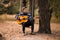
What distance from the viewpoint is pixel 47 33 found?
385 inches

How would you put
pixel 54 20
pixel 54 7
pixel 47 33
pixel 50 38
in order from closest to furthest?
1. pixel 50 38
2. pixel 47 33
3. pixel 54 7
4. pixel 54 20

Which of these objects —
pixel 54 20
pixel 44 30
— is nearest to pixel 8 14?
pixel 54 20

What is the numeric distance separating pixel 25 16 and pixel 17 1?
13922mm

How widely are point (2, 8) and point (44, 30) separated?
12.1 metres

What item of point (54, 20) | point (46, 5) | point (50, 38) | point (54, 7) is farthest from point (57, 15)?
point (50, 38)

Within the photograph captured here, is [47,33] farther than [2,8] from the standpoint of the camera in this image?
No

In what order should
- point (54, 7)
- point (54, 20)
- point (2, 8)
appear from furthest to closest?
point (2, 8) < point (54, 20) < point (54, 7)

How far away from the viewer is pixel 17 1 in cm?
2269

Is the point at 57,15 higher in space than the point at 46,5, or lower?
lower

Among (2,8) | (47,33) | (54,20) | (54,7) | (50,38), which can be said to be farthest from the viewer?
(2,8)

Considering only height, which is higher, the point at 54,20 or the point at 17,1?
the point at 17,1

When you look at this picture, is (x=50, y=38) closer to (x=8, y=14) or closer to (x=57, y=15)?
(x=57, y=15)

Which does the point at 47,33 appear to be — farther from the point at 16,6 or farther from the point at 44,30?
the point at 16,6

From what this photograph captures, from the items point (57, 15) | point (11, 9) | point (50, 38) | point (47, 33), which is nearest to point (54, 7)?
point (57, 15)
